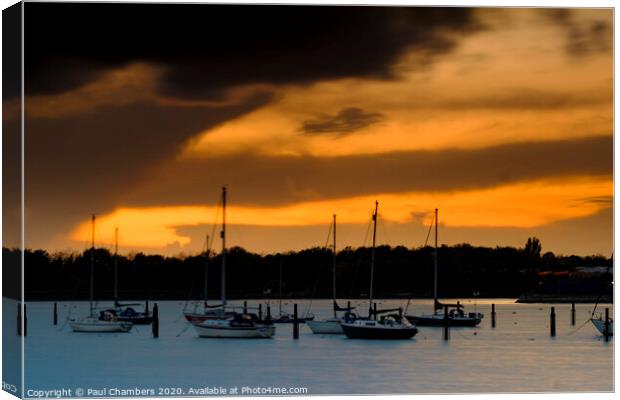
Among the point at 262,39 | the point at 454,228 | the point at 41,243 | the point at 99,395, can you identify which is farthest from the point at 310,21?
the point at 454,228

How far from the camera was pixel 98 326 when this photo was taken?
133 ft

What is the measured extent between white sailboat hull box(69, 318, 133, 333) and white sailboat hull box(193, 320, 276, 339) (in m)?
5.37

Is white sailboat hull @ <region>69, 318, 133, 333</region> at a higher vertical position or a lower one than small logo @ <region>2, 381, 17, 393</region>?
lower

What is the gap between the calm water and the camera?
2017cm

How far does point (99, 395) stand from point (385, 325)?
64.5 feet

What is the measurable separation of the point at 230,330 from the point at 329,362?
818 centimetres

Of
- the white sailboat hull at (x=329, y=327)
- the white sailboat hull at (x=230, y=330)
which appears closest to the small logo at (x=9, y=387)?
the white sailboat hull at (x=230, y=330)

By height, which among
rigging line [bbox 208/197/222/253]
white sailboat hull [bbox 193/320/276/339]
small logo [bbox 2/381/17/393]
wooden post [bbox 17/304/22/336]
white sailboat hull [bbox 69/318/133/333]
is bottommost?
white sailboat hull [bbox 69/318/133/333]

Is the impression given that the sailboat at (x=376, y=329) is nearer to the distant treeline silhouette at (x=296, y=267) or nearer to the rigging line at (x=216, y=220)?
the distant treeline silhouette at (x=296, y=267)

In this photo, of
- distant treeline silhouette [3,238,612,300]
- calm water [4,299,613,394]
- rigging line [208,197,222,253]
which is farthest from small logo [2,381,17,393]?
rigging line [208,197,222,253]

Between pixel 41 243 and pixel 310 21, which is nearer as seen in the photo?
pixel 310 21

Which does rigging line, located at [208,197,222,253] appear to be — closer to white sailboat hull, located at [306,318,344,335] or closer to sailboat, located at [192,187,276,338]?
sailboat, located at [192,187,276,338]

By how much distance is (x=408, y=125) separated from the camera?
19203 millimetres

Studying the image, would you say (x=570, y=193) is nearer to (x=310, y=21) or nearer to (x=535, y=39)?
(x=535, y=39)
